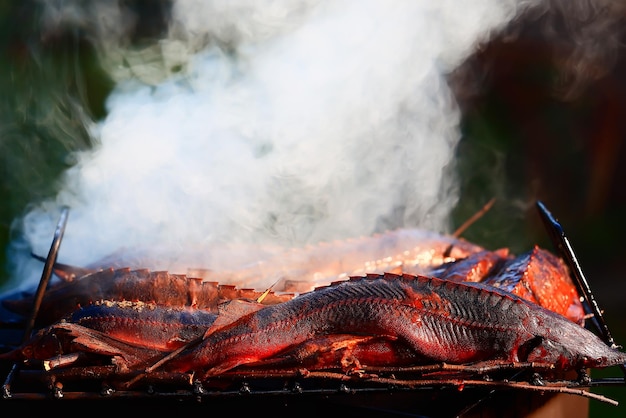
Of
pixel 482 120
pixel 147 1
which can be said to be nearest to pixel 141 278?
pixel 147 1

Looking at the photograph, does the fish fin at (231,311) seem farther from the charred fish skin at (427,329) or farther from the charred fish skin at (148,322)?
the charred fish skin at (148,322)

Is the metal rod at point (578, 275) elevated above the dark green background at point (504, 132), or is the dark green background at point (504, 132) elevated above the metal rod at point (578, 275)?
the dark green background at point (504, 132)

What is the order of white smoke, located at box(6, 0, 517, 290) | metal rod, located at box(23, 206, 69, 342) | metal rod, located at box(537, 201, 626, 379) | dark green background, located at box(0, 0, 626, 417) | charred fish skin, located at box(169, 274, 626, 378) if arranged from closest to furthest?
charred fish skin, located at box(169, 274, 626, 378) → metal rod, located at box(537, 201, 626, 379) → metal rod, located at box(23, 206, 69, 342) → white smoke, located at box(6, 0, 517, 290) → dark green background, located at box(0, 0, 626, 417)

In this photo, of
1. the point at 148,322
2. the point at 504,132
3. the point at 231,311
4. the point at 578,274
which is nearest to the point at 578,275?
the point at 578,274

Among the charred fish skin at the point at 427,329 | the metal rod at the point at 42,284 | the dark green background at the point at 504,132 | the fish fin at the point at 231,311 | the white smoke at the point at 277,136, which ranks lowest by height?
the charred fish skin at the point at 427,329

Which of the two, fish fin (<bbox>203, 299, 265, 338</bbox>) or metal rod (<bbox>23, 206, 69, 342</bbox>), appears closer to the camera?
fish fin (<bbox>203, 299, 265, 338</bbox>)

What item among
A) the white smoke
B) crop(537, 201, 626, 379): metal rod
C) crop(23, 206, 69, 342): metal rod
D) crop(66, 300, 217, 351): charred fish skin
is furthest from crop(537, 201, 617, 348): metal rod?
crop(23, 206, 69, 342): metal rod

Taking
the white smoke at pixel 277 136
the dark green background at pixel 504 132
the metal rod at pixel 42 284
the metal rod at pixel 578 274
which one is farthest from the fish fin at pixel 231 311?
the dark green background at pixel 504 132

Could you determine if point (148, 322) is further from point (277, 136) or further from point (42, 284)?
point (277, 136)

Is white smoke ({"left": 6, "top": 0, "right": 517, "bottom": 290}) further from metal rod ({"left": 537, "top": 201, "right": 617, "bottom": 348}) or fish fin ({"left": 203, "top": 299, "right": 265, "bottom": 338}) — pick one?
metal rod ({"left": 537, "top": 201, "right": 617, "bottom": 348})
